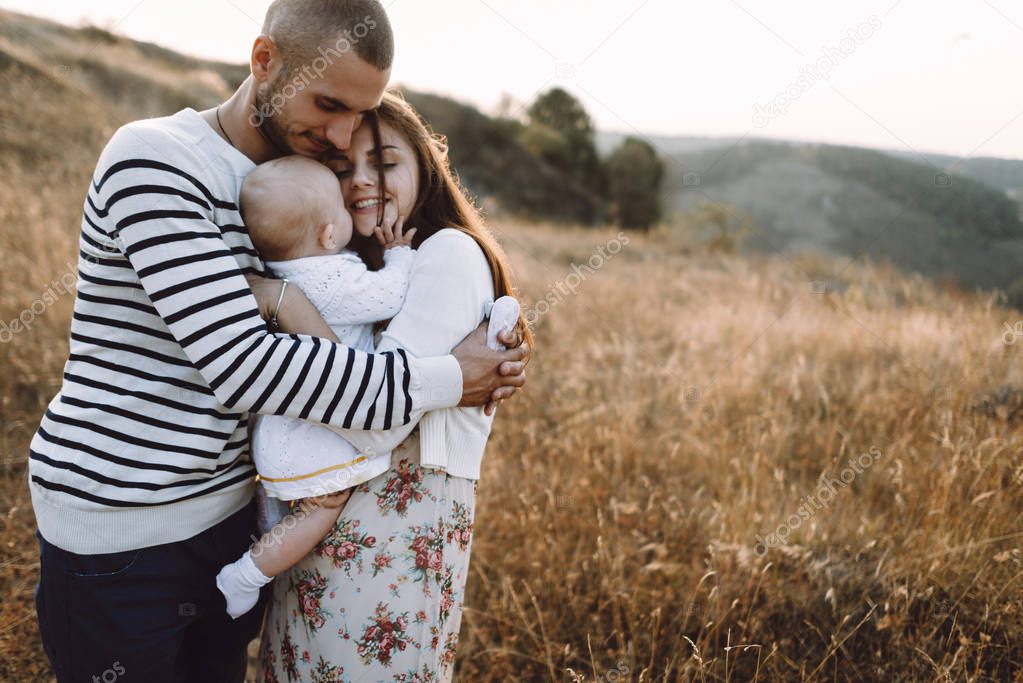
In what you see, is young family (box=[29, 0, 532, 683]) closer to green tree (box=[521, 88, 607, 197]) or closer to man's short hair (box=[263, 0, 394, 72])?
man's short hair (box=[263, 0, 394, 72])

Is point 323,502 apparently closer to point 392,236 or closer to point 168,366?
point 168,366

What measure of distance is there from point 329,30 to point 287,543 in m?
1.14

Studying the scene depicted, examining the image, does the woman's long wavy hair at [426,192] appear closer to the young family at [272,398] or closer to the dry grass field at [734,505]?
the young family at [272,398]

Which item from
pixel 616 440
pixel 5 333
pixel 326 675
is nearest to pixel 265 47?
pixel 326 675

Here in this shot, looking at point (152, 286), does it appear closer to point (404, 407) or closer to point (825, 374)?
point (404, 407)

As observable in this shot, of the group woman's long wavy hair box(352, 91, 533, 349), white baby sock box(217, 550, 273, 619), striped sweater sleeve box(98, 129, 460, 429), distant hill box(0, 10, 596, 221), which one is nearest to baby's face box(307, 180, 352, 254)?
woman's long wavy hair box(352, 91, 533, 349)

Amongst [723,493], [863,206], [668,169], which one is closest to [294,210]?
[723,493]

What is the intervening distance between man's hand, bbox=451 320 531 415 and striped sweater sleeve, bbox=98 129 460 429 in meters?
0.18

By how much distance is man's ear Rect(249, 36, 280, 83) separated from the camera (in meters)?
1.51

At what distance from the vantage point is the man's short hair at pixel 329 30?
1.45 metres

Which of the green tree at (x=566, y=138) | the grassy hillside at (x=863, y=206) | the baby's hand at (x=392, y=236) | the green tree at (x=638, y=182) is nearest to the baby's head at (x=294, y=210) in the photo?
the baby's hand at (x=392, y=236)

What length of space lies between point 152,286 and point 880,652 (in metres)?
2.35

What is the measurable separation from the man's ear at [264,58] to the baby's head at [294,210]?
201 millimetres

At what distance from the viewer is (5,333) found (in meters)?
3.79
